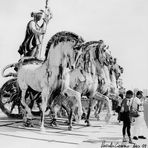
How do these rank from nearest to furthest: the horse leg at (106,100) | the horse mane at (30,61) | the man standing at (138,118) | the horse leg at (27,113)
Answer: the man standing at (138,118), the horse leg at (27,113), the horse mane at (30,61), the horse leg at (106,100)

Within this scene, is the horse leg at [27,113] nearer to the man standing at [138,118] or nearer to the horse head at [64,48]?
the horse head at [64,48]

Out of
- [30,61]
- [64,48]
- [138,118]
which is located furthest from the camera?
[30,61]

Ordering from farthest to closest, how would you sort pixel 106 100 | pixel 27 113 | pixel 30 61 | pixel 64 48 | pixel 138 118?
pixel 106 100 → pixel 30 61 → pixel 27 113 → pixel 64 48 → pixel 138 118

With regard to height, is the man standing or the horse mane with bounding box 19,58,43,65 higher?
the horse mane with bounding box 19,58,43,65

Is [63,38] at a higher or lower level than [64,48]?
higher

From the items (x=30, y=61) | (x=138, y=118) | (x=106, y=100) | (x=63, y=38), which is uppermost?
(x=63, y=38)

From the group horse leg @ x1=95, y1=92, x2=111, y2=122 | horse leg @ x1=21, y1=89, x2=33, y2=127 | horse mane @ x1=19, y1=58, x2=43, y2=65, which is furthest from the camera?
horse leg @ x1=95, y1=92, x2=111, y2=122

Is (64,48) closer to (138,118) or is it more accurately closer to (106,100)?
(138,118)

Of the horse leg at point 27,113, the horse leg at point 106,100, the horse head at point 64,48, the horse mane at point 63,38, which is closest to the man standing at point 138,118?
the horse head at point 64,48

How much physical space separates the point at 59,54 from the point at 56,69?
1.48 ft

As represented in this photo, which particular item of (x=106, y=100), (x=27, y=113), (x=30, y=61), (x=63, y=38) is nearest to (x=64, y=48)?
(x=63, y=38)

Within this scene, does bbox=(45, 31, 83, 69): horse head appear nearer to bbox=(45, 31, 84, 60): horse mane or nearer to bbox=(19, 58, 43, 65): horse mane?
bbox=(45, 31, 84, 60): horse mane

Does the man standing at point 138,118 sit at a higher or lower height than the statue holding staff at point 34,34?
lower

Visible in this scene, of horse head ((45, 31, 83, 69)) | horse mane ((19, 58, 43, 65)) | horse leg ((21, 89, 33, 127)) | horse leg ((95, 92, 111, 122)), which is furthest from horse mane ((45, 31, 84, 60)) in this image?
horse leg ((95, 92, 111, 122))
